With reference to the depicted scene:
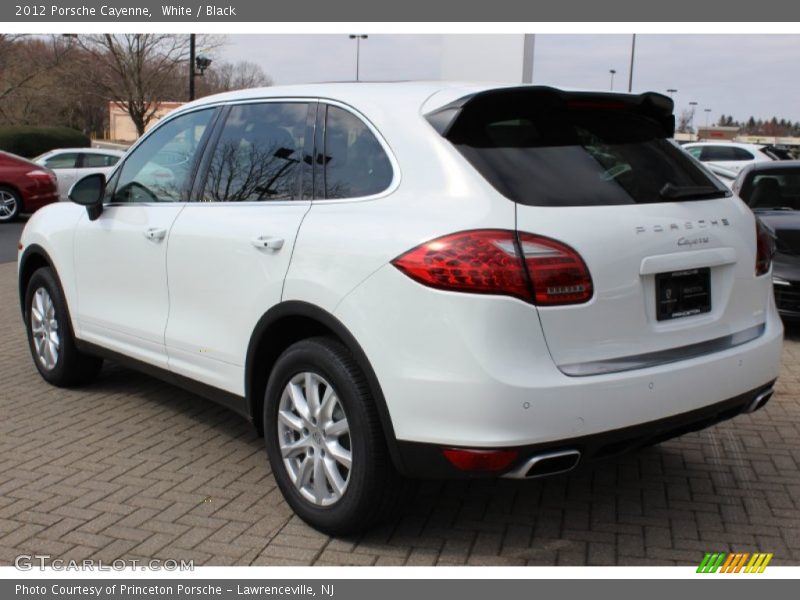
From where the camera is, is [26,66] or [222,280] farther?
[26,66]

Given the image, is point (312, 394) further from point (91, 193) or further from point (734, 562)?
point (91, 193)

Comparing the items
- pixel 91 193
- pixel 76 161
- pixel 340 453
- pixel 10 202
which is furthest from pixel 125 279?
pixel 76 161

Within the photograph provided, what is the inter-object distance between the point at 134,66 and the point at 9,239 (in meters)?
24.6

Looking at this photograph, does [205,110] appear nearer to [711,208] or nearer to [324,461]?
[324,461]

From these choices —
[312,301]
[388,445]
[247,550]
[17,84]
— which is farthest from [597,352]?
[17,84]

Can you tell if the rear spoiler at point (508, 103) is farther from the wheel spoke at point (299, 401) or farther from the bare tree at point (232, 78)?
the bare tree at point (232, 78)

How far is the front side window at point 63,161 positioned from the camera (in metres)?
20.6

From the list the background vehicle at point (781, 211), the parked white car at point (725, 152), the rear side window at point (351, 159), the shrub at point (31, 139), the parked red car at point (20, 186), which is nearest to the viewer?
the rear side window at point (351, 159)

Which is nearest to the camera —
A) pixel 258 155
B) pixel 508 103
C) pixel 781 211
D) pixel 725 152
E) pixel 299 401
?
pixel 508 103

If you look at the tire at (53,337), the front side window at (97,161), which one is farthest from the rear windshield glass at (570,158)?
the front side window at (97,161)

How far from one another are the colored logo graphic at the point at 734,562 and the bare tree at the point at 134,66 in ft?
124

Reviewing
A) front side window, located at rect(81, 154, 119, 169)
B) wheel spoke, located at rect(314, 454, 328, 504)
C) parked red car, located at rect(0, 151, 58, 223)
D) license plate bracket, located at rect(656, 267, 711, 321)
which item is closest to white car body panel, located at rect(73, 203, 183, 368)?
wheel spoke, located at rect(314, 454, 328, 504)

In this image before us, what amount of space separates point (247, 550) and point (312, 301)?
1032 millimetres

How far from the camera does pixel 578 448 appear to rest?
121 inches
